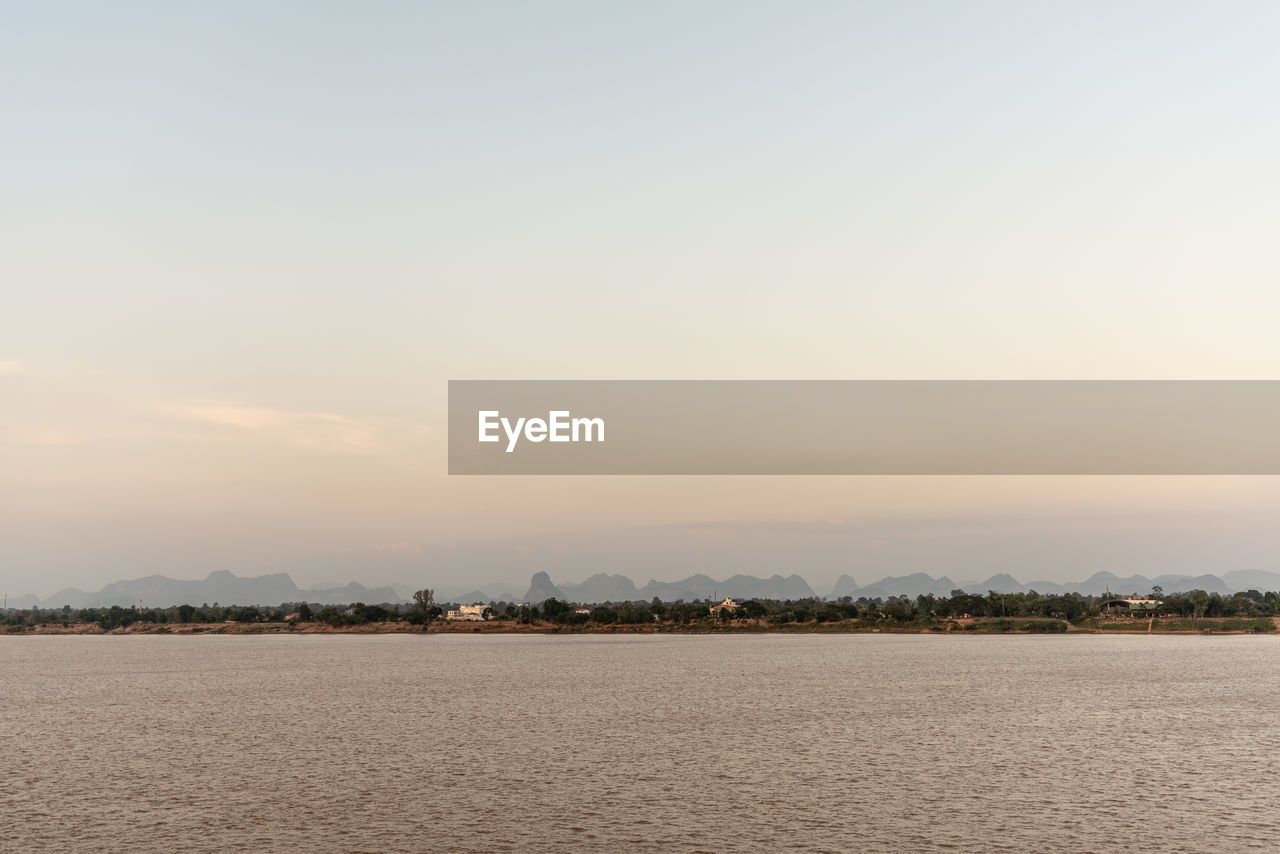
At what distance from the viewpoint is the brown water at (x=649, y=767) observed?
1779 inches

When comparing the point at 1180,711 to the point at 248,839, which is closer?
the point at 248,839

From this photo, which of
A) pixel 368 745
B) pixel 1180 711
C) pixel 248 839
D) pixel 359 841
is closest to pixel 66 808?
pixel 248 839

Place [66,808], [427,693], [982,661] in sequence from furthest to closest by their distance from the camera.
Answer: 1. [982,661]
2. [427,693]
3. [66,808]

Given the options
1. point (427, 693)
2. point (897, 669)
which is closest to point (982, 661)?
point (897, 669)

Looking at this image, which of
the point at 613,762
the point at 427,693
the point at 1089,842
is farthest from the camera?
the point at 427,693

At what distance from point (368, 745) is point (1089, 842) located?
51478 millimetres

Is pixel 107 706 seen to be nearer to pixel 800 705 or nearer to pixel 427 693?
pixel 427 693

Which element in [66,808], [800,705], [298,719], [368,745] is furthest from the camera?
[800,705]

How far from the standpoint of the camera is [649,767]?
206ft

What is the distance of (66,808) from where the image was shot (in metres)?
50.8

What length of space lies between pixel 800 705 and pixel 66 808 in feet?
223

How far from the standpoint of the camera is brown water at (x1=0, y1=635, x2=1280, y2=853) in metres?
45.2

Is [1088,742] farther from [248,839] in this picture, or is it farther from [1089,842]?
[248,839]

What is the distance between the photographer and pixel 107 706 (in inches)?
4220
